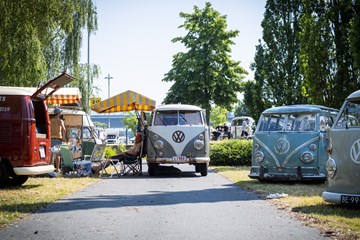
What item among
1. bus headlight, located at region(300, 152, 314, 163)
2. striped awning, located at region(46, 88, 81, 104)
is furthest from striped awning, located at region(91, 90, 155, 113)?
bus headlight, located at region(300, 152, 314, 163)

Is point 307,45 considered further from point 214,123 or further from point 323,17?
point 214,123

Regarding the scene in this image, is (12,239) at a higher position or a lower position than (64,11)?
lower

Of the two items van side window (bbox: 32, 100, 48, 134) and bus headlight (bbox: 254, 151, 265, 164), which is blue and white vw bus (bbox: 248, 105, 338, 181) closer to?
bus headlight (bbox: 254, 151, 265, 164)

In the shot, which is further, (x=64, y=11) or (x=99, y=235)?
(x=64, y=11)

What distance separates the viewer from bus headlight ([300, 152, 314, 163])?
13250 mm

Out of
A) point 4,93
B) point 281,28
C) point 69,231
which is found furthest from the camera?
point 281,28

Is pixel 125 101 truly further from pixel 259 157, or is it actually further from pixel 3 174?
pixel 3 174

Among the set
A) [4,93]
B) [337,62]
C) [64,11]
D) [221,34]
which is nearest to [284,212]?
[4,93]

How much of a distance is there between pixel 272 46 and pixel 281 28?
989 mm

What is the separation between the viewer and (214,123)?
81.9 metres

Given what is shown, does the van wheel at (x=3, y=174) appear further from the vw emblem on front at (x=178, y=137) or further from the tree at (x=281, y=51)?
the tree at (x=281, y=51)

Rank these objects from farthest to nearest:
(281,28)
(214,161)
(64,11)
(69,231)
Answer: (281,28) < (214,161) < (64,11) < (69,231)

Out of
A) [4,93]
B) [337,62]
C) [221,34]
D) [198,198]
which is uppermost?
[221,34]

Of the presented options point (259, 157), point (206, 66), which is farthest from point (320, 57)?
point (206, 66)
